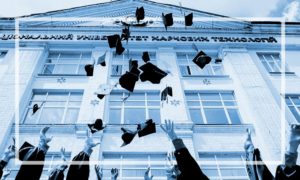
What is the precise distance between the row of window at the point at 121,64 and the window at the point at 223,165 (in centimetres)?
485

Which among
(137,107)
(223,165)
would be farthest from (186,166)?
(137,107)

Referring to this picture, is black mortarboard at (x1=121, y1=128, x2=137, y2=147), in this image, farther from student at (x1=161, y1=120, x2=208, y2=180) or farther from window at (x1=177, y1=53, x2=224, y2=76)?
student at (x1=161, y1=120, x2=208, y2=180)

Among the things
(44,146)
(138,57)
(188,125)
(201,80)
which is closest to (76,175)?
(44,146)

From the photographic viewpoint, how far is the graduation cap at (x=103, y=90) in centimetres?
1218

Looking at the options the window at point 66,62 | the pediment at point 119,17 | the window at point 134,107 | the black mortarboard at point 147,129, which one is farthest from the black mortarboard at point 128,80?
the pediment at point 119,17

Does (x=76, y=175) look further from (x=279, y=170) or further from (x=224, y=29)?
(x=224, y=29)

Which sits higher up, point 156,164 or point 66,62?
point 66,62

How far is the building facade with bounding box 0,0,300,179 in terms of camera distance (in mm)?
10297

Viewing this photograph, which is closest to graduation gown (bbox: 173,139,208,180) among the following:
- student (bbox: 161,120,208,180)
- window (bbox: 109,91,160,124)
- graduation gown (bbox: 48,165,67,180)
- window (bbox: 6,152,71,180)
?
student (bbox: 161,120,208,180)

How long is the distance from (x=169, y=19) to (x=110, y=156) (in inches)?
222

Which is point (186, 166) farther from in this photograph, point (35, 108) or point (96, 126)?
point (35, 108)

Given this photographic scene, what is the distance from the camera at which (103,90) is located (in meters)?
12.7

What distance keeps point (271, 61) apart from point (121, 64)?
7197mm

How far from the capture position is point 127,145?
10305 mm
